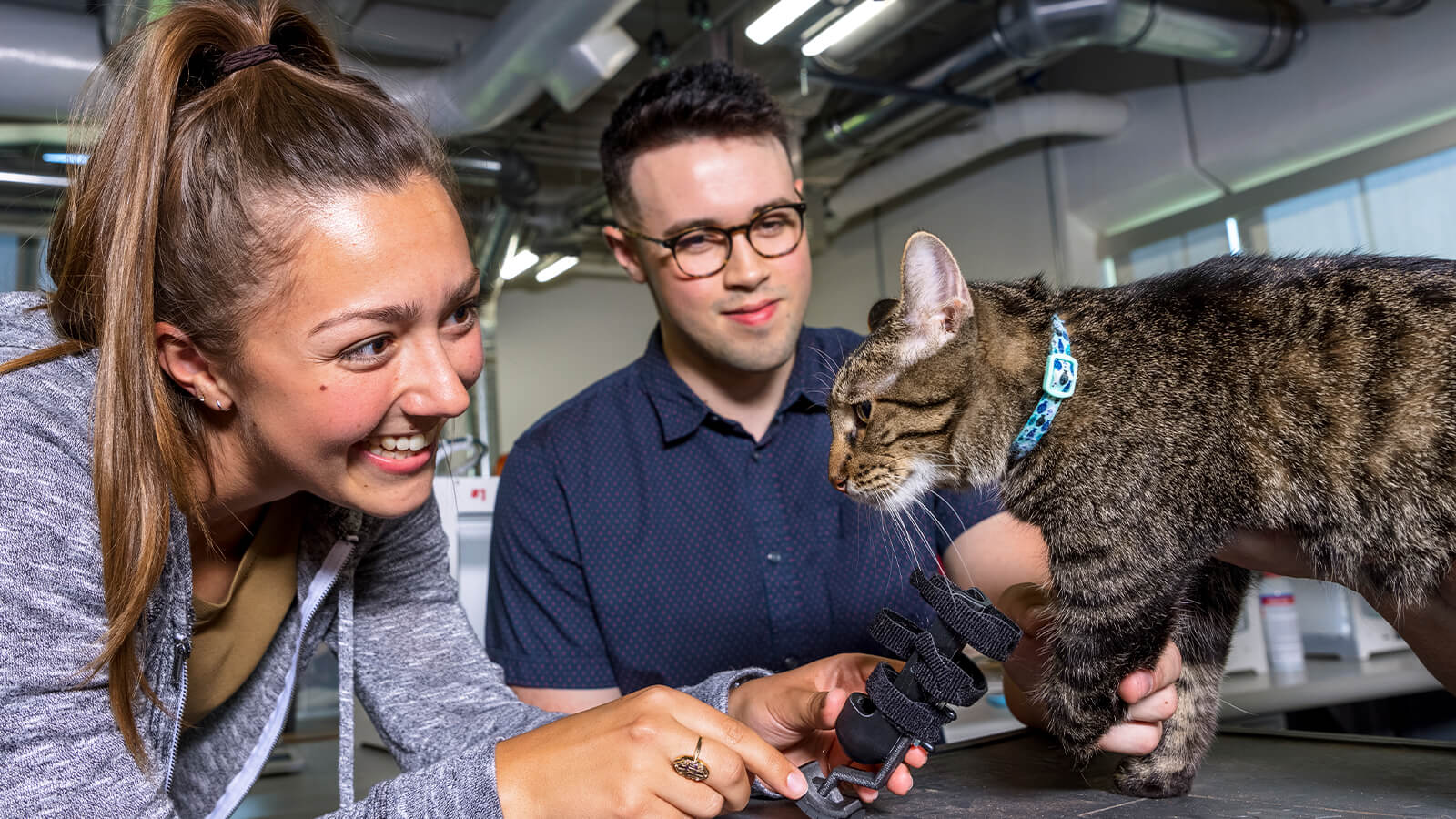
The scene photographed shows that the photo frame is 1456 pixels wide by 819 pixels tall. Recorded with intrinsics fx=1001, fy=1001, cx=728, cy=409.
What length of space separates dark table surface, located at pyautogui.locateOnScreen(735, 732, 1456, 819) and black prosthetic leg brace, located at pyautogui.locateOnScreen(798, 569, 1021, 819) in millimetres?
110

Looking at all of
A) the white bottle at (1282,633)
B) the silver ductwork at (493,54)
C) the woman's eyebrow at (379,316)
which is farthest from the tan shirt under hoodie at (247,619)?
the white bottle at (1282,633)

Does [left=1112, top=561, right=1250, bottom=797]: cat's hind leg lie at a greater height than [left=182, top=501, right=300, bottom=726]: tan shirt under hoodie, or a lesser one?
lesser

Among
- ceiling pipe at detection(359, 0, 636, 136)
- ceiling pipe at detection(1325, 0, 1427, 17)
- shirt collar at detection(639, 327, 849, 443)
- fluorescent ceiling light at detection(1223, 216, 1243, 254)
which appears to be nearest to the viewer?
shirt collar at detection(639, 327, 849, 443)

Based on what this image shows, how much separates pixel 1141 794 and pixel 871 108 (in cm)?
453

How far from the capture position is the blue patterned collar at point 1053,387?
1.09 meters

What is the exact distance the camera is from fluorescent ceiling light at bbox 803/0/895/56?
3.48 meters

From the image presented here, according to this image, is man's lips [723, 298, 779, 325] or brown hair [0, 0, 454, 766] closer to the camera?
brown hair [0, 0, 454, 766]

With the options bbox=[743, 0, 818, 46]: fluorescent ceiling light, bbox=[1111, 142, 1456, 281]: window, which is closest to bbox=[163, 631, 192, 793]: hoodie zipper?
bbox=[743, 0, 818, 46]: fluorescent ceiling light

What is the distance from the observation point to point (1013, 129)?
504cm

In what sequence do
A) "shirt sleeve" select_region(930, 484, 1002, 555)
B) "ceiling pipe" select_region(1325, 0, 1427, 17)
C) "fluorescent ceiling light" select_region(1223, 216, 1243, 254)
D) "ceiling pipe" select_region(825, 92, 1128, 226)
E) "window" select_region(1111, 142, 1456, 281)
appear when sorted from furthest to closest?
"ceiling pipe" select_region(825, 92, 1128, 226) < "fluorescent ceiling light" select_region(1223, 216, 1243, 254) < "window" select_region(1111, 142, 1456, 281) < "ceiling pipe" select_region(1325, 0, 1427, 17) < "shirt sleeve" select_region(930, 484, 1002, 555)

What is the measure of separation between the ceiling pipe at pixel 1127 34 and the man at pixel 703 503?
2.43 meters

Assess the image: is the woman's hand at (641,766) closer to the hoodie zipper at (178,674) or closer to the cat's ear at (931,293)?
the hoodie zipper at (178,674)

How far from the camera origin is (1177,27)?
391cm

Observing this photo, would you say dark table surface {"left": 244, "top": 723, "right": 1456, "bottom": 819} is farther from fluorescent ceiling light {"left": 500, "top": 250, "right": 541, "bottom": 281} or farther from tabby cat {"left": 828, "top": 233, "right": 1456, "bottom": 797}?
fluorescent ceiling light {"left": 500, "top": 250, "right": 541, "bottom": 281}
